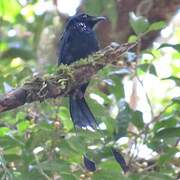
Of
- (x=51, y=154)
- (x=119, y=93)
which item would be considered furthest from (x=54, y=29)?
(x=51, y=154)

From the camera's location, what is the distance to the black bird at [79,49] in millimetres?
2791

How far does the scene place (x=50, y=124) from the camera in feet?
9.14

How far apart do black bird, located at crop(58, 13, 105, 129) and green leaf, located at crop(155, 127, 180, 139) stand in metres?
0.32

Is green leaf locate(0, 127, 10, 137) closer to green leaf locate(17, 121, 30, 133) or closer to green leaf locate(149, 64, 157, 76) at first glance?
green leaf locate(17, 121, 30, 133)

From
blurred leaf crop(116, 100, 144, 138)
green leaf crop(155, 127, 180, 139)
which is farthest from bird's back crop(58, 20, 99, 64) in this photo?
green leaf crop(155, 127, 180, 139)

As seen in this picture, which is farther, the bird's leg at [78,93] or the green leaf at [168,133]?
the bird's leg at [78,93]

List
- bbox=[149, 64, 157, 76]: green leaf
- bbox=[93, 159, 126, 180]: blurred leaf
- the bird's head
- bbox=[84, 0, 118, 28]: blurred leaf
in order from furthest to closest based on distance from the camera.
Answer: bbox=[84, 0, 118, 28]: blurred leaf < the bird's head < bbox=[149, 64, 157, 76]: green leaf < bbox=[93, 159, 126, 180]: blurred leaf

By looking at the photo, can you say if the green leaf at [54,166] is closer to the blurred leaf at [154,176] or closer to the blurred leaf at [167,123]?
the blurred leaf at [154,176]

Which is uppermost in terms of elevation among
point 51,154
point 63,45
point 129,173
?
point 63,45

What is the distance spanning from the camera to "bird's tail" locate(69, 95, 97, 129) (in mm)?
2752

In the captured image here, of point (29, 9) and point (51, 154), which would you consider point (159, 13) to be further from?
point (51, 154)

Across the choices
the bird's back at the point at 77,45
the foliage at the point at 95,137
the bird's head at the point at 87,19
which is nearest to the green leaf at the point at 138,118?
the foliage at the point at 95,137

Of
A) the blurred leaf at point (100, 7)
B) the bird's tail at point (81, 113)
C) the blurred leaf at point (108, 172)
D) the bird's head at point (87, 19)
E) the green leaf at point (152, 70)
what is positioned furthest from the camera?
the blurred leaf at point (100, 7)

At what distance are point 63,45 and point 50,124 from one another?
57 centimetres
